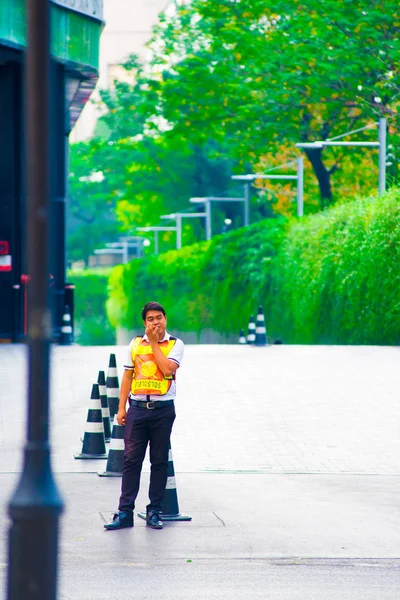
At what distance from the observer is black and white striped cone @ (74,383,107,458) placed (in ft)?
38.6

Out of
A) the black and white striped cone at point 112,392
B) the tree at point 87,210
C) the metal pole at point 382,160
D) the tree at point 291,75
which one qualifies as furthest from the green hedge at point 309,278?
the tree at point 87,210

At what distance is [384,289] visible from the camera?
90.3 ft

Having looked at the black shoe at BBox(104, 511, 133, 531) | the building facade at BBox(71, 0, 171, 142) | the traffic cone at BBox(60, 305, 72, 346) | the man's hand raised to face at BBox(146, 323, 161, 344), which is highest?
the building facade at BBox(71, 0, 171, 142)

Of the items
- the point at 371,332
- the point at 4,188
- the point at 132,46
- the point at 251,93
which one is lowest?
the point at 371,332

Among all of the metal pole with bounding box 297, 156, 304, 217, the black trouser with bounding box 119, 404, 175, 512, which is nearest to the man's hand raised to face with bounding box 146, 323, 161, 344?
the black trouser with bounding box 119, 404, 175, 512

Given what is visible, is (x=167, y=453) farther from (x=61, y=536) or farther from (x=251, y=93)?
(x=251, y=93)

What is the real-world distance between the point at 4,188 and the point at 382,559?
20.1m

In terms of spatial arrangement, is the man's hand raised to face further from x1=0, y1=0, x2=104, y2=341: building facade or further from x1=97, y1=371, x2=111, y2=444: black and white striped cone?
x1=0, y1=0, x2=104, y2=341: building facade

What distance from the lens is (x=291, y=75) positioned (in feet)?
131

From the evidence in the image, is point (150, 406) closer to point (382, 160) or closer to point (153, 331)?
point (153, 331)

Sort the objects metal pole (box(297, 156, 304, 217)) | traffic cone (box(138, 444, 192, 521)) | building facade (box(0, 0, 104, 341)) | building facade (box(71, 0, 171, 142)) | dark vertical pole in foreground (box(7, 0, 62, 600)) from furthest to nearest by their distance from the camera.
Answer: building facade (box(71, 0, 171, 142)) → metal pole (box(297, 156, 304, 217)) → building facade (box(0, 0, 104, 341)) → traffic cone (box(138, 444, 192, 521)) → dark vertical pole in foreground (box(7, 0, 62, 600))

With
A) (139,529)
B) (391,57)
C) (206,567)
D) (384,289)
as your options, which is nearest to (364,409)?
(139,529)

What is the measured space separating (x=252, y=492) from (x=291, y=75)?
30.5 metres

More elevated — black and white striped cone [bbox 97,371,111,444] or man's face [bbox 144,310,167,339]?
man's face [bbox 144,310,167,339]
